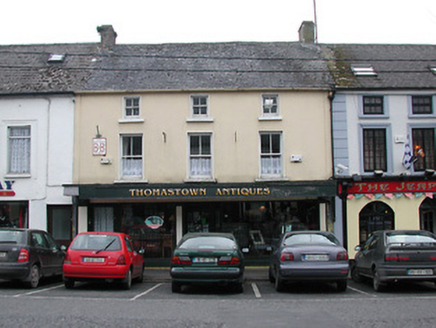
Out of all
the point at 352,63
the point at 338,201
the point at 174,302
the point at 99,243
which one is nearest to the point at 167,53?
the point at 352,63

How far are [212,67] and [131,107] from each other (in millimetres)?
3868

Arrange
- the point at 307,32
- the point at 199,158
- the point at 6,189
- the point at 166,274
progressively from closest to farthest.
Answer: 1. the point at 166,274
2. the point at 6,189
3. the point at 199,158
4. the point at 307,32

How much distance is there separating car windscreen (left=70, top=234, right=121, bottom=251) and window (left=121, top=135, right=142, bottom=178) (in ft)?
21.7

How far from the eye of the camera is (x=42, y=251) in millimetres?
13164

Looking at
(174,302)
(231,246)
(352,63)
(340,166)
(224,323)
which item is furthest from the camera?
(352,63)

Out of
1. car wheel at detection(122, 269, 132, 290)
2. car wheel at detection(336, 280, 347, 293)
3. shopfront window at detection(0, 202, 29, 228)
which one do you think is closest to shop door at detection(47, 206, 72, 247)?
shopfront window at detection(0, 202, 29, 228)

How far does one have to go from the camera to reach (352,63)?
21281mm

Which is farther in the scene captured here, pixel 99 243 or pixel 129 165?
pixel 129 165

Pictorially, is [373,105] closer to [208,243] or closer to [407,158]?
[407,158]

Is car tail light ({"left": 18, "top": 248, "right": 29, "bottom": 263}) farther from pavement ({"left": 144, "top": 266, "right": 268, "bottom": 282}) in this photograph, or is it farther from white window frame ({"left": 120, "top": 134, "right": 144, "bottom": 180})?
white window frame ({"left": 120, "top": 134, "right": 144, "bottom": 180})

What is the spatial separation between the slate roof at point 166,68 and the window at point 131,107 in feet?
1.40

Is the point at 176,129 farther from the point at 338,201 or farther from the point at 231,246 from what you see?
the point at 231,246

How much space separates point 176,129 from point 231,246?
26.3 ft

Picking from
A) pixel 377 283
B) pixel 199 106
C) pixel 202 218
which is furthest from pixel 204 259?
pixel 199 106
